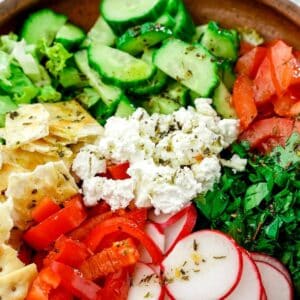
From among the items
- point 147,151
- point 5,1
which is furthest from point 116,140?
point 5,1

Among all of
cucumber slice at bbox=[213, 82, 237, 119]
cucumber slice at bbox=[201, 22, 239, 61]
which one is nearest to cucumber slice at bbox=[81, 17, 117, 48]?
cucumber slice at bbox=[201, 22, 239, 61]

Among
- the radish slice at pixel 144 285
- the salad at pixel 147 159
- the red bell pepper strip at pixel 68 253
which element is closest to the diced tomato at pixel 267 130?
the salad at pixel 147 159

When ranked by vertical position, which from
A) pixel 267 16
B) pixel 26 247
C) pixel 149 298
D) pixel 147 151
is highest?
pixel 267 16

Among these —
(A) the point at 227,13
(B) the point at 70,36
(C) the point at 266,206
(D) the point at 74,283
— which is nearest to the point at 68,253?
(D) the point at 74,283

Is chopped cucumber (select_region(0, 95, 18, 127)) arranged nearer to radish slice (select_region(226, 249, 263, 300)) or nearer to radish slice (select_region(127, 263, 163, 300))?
radish slice (select_region(127, 263, 163, 300))

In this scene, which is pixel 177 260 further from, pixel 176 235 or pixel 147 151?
pixel 147 151

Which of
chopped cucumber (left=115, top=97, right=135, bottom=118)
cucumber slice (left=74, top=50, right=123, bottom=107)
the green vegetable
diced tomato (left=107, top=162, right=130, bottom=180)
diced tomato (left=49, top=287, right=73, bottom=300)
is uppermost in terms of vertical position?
the green vegetable

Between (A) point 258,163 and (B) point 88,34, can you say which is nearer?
(A) point 258,163
